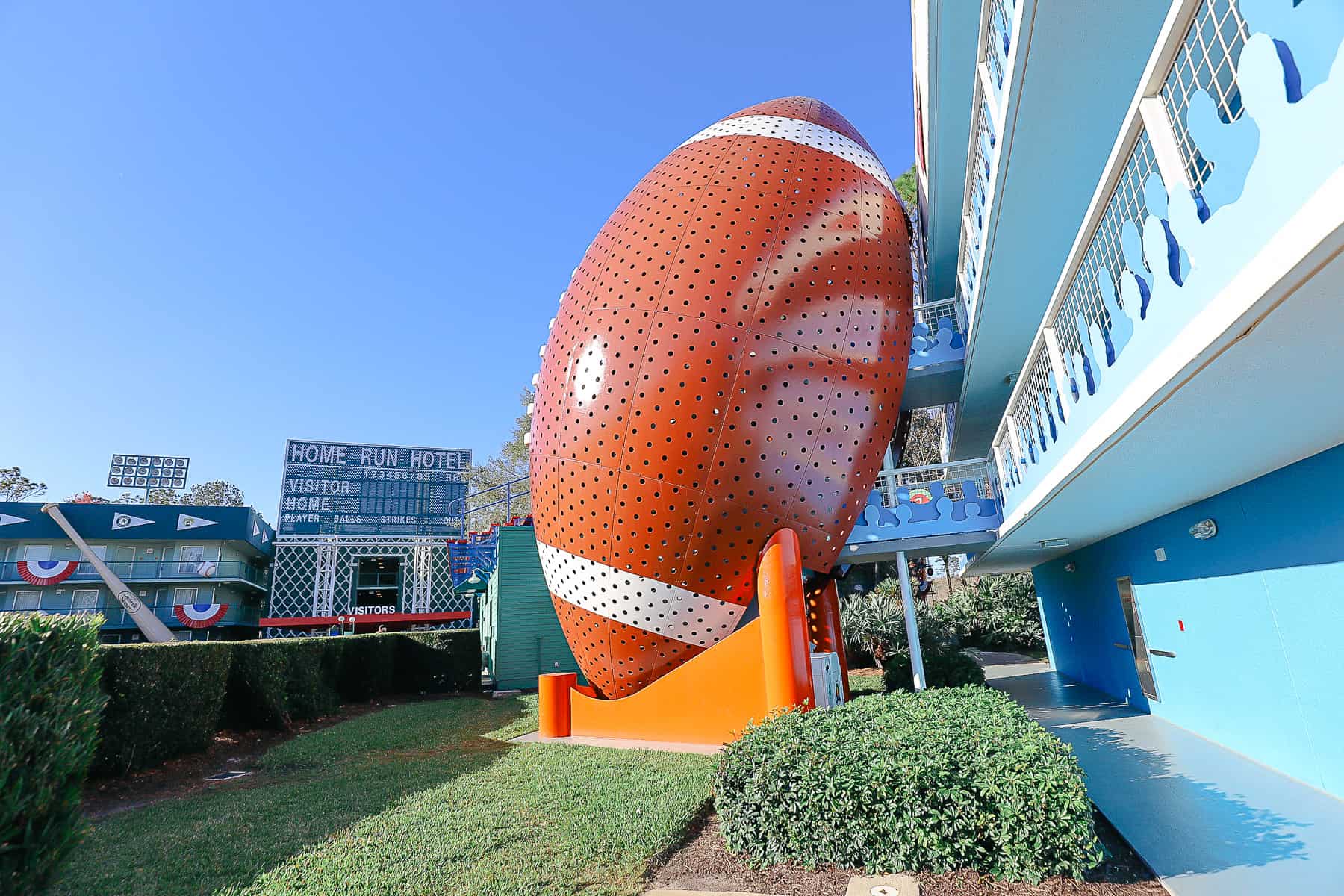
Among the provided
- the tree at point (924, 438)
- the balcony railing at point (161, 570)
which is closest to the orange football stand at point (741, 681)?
the tree at point (924, 438)

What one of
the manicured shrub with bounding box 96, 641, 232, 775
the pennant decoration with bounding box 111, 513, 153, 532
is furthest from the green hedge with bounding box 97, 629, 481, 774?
the pennant decoration with bounding box 111, 513, 153, 532

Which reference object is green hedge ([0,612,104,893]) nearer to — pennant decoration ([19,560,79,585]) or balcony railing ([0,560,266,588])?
balcony railing ([0,560,266,588])

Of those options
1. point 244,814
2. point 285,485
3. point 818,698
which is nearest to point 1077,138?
point 818,698

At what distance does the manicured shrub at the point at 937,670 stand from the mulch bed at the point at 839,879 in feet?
19.3

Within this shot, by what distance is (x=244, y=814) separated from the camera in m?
6.18

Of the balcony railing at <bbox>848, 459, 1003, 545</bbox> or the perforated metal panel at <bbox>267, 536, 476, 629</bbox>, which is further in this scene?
the perforated metal panel at <bbox>267, 536, 476, 629</bbox>

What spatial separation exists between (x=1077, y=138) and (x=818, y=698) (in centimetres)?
644

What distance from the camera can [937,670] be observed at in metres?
10.8

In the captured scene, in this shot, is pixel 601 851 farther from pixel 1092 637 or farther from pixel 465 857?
pixel 1092 637

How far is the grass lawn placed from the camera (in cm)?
443

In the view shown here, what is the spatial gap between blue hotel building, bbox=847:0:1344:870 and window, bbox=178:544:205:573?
37295mm

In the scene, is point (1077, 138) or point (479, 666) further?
point (479, 666)

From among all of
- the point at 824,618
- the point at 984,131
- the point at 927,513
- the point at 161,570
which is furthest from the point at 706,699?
the point at 161,570

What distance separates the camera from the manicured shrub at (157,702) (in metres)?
7.91
